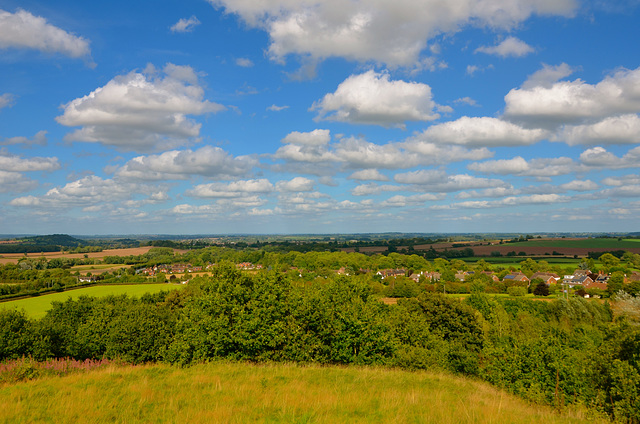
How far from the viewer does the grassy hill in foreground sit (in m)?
9.63

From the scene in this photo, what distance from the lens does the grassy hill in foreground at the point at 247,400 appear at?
963 cm

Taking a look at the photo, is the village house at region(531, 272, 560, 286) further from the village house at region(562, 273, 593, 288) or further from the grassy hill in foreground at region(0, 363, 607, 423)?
the grassy hill in foreground at region(0, 363, 607, 423)

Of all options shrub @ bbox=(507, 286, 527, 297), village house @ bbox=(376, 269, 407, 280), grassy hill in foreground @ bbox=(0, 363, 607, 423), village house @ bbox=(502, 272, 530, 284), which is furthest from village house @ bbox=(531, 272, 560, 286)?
grassy hill in foreground @ bbox=(0, 363, 607, 423)

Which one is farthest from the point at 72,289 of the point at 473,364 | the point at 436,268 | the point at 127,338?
the point at 436,268

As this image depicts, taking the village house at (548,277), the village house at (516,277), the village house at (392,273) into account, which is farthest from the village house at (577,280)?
the village house at (392,273)

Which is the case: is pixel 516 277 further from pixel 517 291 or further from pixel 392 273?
pixel 392 273

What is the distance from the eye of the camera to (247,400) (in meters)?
11.2

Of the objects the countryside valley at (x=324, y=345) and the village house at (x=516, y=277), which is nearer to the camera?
the countryside valley at (x=324, y=345)

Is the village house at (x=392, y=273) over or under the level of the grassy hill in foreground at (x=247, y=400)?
under

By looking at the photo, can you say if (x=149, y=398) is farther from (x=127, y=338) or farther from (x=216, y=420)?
(x=127, y=338)

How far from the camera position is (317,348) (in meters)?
24.0

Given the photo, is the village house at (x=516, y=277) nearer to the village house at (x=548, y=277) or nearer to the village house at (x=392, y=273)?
the village house at (x=548, y=277)

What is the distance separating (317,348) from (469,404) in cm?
1350

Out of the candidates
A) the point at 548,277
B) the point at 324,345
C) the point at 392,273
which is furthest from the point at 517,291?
A: the point at 324,345
